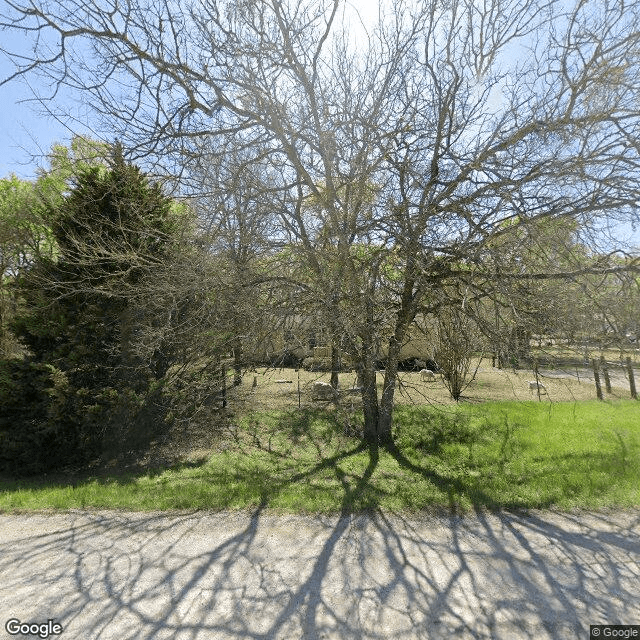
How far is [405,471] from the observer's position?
609 cm

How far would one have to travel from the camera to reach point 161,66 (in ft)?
20.6

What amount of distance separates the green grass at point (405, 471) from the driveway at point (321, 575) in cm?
39

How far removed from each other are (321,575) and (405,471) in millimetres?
2710

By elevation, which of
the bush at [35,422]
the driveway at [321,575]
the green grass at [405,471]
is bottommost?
the driveway at [321,575]

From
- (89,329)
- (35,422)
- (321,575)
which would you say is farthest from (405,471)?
(35,422)

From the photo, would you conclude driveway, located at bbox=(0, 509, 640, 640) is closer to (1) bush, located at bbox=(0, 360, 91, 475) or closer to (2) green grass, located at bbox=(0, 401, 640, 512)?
(2) green grass, located at bbox=(0, 401, 640, 512)

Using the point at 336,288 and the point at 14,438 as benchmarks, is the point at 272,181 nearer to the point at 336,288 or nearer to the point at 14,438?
the point at 336,288

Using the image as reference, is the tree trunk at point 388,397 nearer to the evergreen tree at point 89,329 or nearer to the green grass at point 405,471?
the green grass at point 405,471

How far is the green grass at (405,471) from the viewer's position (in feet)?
17.0

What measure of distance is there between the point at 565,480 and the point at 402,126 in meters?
5.20

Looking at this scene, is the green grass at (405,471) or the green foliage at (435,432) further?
the green foliage at (435,432)

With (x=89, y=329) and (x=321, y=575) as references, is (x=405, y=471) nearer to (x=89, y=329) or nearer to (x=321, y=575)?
(x=321, y=575)

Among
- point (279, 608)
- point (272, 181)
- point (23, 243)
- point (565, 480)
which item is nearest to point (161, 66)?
point (272, 181)

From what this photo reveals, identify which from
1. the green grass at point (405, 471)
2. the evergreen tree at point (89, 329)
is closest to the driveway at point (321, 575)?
the green grass at point (405, 471)
